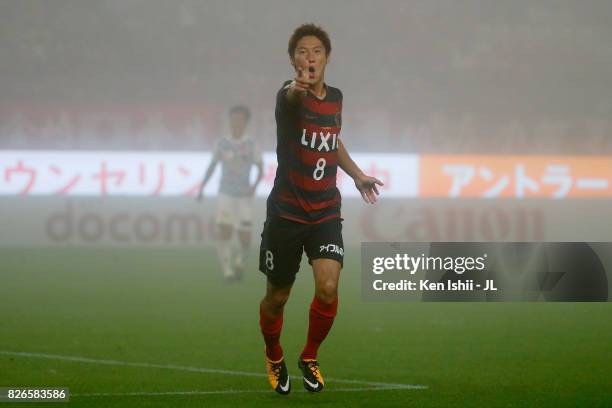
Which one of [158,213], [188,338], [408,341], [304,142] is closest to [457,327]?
[408,341]

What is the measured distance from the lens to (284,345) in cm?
998

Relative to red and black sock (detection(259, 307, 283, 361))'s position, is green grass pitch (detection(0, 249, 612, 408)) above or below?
below

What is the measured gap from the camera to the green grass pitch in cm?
736

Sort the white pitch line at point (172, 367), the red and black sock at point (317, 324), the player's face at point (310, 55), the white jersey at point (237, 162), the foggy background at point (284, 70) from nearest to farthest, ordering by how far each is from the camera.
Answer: the player's face at point (310, 55) → the red and black sock at point (317, 324) → the white pitch line at point (172, 367) → the white jersey at point (237, 162) → the foggy background at point (284, 70)

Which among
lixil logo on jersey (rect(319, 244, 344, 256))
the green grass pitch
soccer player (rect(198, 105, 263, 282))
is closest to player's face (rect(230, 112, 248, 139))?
soccer player (rect(198, 105, 263, 282))

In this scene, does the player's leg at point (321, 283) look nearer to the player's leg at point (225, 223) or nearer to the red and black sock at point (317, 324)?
the red and black sock at point (317, 324)

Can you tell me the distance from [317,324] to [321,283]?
0.97 feet

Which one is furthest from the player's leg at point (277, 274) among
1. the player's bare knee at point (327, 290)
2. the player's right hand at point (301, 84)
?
the player's right hand at point (301, 84)

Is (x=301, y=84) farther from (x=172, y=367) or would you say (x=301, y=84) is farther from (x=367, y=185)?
(x=172, y=367)

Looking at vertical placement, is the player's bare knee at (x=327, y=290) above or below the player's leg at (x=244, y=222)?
below

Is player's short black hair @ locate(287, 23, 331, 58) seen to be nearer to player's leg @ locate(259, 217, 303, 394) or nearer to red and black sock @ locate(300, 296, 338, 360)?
player's leg @ locate(259, 217, 303, 394)

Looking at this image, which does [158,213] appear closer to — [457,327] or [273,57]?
[273,57]

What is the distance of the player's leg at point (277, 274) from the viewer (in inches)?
282

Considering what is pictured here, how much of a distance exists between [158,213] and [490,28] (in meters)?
7.15
